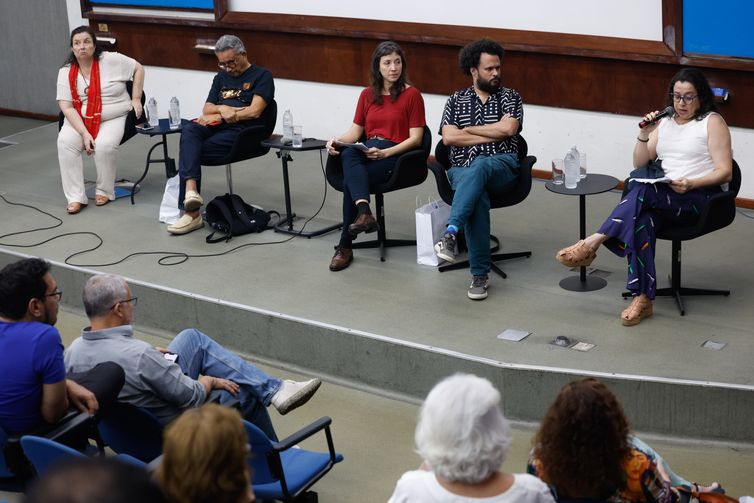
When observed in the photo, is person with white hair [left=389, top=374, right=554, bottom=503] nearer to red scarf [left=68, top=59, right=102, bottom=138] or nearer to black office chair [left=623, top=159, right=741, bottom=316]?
black office chair [left=623, top=159, right=741, bottom=316]

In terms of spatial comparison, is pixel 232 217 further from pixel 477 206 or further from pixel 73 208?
pixel 477 206

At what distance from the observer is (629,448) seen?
9.35 ft

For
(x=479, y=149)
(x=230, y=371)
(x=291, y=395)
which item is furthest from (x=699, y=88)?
(x=230, y=371)

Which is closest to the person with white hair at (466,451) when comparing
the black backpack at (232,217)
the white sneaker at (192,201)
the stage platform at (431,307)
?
the stage platform at (431,307)

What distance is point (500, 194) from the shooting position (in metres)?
5.50

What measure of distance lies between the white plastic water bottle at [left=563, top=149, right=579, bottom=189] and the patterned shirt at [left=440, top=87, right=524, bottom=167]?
384 mm

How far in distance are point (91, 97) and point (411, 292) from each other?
2.90 m

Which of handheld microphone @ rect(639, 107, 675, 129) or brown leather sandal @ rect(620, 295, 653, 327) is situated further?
handheld microphone @ rect(639, 107, 675, 129)

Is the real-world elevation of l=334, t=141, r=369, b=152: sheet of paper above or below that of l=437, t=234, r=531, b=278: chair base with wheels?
above

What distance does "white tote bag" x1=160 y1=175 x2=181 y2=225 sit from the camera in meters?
6.71

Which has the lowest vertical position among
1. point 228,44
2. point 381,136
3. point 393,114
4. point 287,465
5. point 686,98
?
point 287,465

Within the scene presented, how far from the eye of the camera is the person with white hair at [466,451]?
8.19ft

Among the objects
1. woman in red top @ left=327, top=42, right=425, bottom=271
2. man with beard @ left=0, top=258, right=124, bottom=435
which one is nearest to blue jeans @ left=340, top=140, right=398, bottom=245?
woman in red top @ left=327, top=42, right=425, bottom=271

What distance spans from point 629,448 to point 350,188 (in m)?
3.14
